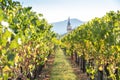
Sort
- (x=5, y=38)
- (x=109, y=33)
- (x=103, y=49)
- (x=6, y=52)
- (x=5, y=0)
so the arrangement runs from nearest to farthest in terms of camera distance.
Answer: (x=5, y=38) → (x=6, y=52) → (x=5, y=0) → (x=109, y=33) → (x=103, y=49)

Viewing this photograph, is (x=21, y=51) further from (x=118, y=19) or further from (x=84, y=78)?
(x=84, y=78)

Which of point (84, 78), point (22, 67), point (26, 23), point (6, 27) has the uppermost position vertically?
point (26, 23)


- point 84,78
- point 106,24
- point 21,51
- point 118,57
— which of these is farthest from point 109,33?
point 84,78

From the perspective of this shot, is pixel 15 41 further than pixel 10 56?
No

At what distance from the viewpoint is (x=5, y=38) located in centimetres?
431

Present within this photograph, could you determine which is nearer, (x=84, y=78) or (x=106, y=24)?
(x=106, y=24)

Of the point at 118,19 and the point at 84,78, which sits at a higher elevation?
the point at 118,19

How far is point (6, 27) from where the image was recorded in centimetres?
481

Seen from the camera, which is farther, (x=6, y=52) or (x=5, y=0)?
(x=5, y=0)

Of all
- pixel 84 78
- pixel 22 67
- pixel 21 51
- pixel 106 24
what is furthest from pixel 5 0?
pixel 84 78

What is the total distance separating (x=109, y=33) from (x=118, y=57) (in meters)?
2.38

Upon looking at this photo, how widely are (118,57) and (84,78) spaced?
11.4 meters

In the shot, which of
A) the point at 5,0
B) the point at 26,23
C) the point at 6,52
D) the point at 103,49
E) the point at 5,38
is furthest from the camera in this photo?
the point at 103,49

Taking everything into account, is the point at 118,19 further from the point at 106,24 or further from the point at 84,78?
the point at 84,78
